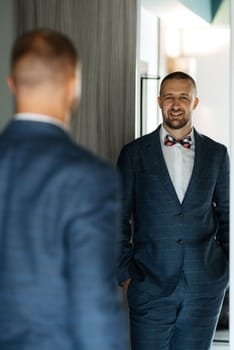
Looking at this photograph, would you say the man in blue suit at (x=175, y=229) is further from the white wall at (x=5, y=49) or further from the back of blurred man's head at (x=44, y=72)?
the back of blurred man's head at (x=44, y=72)

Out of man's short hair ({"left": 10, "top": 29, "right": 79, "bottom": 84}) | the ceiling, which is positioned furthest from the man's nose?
man's short hair ({"left": 10, "top": 29, "right": 79, "bottom": 84})

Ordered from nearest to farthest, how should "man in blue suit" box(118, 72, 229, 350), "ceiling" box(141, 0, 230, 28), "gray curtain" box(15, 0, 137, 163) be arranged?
"man in blue suit" box(118, 72, 229, 350), "ceiling" box(141, 0, 230, 28), "gray curtain" box(15, 0, 137, 163)

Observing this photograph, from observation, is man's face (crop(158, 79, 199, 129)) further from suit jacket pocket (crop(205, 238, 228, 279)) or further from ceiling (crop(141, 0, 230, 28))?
suit jacket pocket (crop(205, 238, 228, 279))

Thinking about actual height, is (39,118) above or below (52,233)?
A: above

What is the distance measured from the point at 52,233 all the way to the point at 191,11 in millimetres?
2385

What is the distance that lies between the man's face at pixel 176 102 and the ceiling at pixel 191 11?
38 centimetres

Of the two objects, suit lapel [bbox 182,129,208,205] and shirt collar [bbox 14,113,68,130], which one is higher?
shirt collar [bbox 14,113,68,130]

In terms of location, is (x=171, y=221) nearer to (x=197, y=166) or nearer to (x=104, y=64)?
(x=197, y=166)

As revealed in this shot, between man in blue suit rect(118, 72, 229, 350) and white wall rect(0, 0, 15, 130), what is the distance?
63cm

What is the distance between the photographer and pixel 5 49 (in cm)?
362

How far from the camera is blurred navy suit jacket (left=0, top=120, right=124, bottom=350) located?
158 cm

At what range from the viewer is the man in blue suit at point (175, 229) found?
3160 millimetres

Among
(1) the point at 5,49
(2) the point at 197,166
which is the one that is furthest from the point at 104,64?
(2) the point at 197,166

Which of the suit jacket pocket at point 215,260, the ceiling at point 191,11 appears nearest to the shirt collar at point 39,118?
the suit jacket pocket at point 215,260
